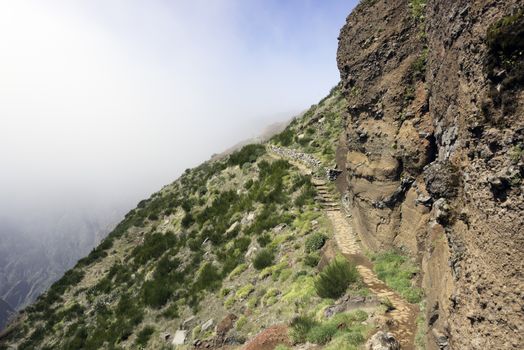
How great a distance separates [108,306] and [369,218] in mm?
19587

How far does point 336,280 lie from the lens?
13617mm

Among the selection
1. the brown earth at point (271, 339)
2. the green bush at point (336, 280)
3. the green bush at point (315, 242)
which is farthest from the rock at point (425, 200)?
the green bush at point (315, 242)

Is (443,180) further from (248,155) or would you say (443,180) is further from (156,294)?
(248,155)

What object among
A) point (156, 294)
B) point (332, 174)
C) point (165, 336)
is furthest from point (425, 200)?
point (156, 294)

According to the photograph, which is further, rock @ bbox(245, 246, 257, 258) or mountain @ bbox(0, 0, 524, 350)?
rock @ bbox(245, 246, 257, 258)

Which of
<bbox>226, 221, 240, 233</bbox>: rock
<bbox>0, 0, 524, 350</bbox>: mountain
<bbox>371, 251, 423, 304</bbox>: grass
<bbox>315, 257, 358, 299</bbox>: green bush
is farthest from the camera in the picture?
<bbox>226, 221, 240, 233</bbox>: rock

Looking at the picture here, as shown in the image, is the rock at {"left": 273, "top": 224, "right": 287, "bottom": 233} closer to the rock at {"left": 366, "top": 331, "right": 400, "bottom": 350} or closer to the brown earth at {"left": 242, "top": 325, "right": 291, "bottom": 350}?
the brown earth at {"left": 242, "top": 325, "right": 291, "bottom": 350}

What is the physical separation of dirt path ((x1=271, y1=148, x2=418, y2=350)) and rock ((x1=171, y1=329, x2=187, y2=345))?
8878 mm

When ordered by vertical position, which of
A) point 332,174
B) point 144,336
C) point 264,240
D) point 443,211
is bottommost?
point 144,336

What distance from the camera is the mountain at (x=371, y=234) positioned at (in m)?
6.85

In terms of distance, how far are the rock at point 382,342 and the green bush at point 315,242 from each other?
865cm

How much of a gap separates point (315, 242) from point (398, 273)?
226 inches

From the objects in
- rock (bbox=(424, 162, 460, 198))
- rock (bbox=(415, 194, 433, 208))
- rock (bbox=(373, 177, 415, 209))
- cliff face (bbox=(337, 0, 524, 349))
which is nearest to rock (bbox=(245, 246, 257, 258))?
cliff face (bbox=(337, 0, 524, 349))

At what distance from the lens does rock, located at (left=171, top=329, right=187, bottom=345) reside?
17561mm
